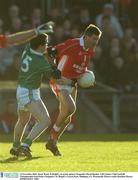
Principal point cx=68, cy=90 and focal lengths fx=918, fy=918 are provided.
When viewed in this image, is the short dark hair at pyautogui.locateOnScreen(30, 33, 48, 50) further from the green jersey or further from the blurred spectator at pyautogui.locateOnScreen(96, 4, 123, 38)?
the blurred spectator at pyautogui.locateOnScreen(96, 4, 123, 38)

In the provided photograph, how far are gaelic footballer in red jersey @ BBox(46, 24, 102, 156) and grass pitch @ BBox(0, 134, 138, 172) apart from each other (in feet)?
1.94

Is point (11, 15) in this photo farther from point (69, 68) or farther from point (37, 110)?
point (37, 110)

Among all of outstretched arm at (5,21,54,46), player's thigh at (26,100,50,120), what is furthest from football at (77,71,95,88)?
outstretched arm at (5,21,54,46)

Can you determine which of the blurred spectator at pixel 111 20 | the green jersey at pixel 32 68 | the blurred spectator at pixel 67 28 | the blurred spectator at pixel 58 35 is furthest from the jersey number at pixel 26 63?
the blurred spectator at pixel 111 20

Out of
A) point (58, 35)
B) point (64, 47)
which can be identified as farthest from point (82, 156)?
point (58, 35)

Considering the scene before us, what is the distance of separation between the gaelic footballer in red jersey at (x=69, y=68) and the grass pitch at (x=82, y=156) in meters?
0.59

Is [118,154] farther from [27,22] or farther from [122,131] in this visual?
[27,22]

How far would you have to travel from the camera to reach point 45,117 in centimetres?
1517

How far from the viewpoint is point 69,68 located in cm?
1614

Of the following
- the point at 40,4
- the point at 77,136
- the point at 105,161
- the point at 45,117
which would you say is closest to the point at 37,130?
the point at 45,117

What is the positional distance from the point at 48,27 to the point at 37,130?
238 cm

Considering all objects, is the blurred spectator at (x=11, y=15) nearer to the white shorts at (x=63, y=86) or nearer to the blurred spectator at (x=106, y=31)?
the blurred spectator at (x=106, y=31)

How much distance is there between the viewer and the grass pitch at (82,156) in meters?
13.3

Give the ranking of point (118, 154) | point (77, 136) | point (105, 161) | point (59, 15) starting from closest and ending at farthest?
point (105, 161) < point (118, 154) < point (77, 136) < point (59, 15)
